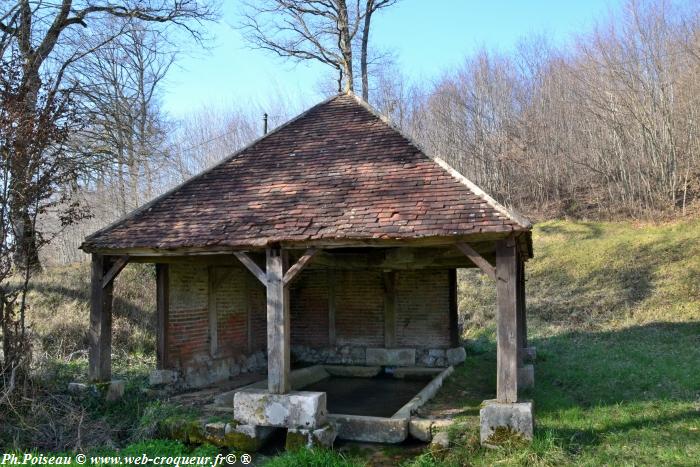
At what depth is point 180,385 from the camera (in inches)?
390

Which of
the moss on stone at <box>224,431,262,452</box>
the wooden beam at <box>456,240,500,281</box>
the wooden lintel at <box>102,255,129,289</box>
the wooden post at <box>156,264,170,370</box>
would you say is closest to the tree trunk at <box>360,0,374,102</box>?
the wooden post at <box>156,264,170,370</box>

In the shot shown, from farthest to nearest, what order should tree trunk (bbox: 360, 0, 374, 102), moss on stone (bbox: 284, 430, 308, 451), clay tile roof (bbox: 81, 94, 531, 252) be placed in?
tree trunk (bbox: 360, 0, 374, 102), clay tile roof (bbox: 81, 94, 531, 252), moss on stone (bbox: 284, 430, 308, 451)

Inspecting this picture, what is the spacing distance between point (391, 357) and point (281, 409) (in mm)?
4872

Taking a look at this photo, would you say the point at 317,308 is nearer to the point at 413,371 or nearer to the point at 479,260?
the point at 413,371

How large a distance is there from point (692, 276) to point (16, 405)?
18205 millimetres

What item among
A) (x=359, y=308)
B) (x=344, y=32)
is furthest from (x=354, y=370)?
(x=344, y=32)

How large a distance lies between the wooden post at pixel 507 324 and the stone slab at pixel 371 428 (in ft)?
4.29

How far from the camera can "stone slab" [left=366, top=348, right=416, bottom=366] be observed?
38.7ft

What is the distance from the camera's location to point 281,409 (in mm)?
7336

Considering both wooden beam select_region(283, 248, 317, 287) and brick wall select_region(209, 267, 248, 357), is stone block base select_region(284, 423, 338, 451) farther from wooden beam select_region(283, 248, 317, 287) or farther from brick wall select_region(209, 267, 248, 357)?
brick wall select_region(209, 267, 248, 357)

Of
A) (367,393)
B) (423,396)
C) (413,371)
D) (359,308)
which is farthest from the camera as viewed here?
(359,308)

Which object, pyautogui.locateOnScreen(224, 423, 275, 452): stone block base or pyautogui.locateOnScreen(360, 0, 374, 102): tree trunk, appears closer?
pyautogui.locateOnScreen(224, 423, 275, 452): stone block base

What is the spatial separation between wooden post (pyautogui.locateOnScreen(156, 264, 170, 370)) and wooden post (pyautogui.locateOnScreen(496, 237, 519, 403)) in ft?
18.9

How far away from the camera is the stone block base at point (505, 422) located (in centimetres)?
652
